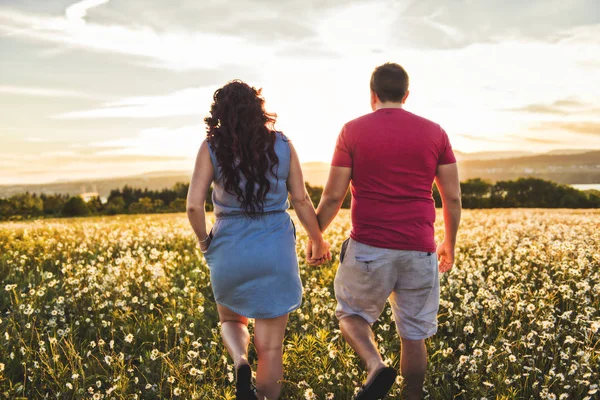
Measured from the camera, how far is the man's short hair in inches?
155

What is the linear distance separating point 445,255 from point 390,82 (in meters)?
1.77

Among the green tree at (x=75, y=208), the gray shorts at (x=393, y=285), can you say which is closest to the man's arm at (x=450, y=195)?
the gray shorts at (x=393, y=285)

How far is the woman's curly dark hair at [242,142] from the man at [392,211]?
0.63 metres

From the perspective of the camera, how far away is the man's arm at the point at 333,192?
4000 mm

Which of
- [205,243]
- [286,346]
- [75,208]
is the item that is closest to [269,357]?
[205,243]

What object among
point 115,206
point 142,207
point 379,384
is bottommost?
point 142,207

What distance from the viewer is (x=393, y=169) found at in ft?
12.7

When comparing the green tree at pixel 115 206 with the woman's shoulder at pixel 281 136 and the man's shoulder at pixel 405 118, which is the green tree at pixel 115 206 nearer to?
the woman's shoulder at pixel 281 136

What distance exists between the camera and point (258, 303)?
396 centimetres

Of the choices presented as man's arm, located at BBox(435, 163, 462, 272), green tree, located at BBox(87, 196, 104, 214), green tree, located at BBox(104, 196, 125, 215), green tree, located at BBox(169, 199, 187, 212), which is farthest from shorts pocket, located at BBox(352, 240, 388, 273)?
green tree, located at BBox(87, 196, 104, 214)

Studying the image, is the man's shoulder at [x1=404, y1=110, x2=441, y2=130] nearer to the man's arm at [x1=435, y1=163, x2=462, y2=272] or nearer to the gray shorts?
the man's arm at [x1=435, y1=163, x2=462, y2=272]

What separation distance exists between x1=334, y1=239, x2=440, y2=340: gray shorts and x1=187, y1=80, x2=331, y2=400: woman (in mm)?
445

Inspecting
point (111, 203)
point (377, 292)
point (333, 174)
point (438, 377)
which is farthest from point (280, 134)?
point (111, 203)

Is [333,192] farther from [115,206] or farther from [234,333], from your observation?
[115,206]
